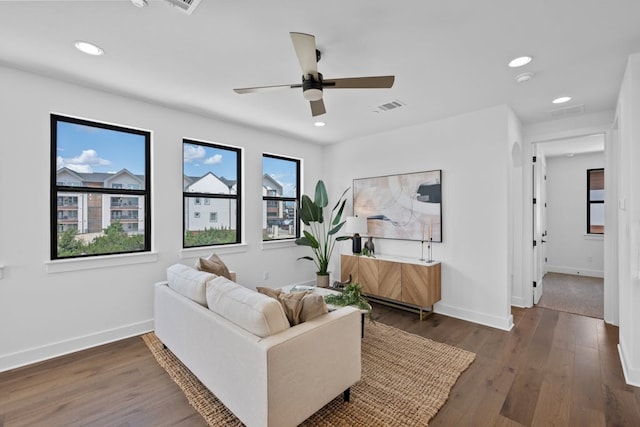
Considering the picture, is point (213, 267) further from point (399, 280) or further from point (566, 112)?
point (566, 112)

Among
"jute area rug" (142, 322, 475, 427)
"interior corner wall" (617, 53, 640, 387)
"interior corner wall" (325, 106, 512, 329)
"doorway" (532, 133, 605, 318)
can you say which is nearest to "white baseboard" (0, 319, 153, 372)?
"jute area rug" (142, 322, 475, 427)

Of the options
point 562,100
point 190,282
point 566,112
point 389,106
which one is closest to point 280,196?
point 389,106

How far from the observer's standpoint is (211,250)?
3.96 meters

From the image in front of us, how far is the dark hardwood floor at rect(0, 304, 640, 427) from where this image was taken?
198 cm

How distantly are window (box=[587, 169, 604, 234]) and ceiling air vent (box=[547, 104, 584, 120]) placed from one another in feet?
10.6

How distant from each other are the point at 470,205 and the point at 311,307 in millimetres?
2750

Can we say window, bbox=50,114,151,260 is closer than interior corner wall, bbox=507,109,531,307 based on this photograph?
Yes

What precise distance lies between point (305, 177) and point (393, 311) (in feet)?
8.79

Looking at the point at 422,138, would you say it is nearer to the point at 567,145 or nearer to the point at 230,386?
the point at 567,145

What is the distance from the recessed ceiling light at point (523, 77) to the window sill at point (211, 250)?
3.77m

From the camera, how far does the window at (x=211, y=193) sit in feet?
12.7

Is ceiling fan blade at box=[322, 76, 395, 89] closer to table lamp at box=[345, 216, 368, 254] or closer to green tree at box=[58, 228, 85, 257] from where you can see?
table lamp at box=[345, 216, 368, 254]

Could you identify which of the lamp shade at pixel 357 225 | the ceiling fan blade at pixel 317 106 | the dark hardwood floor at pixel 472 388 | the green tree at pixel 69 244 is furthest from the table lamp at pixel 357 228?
the green tree at pixel 69 244

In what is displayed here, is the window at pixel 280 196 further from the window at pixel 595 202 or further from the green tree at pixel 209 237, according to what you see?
the window at pixel 595 202
